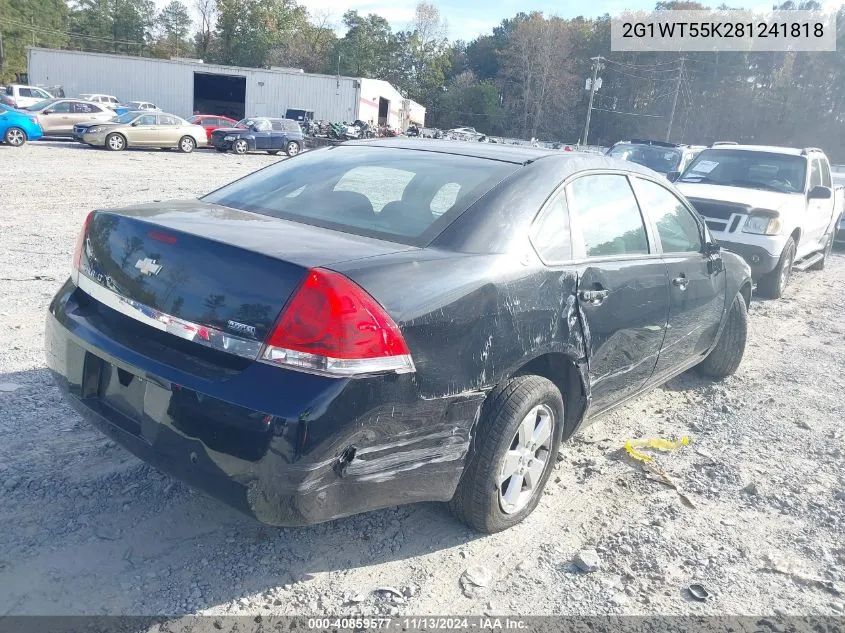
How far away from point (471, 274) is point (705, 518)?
1817 mm

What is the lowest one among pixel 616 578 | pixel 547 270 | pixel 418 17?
pixel 616 578

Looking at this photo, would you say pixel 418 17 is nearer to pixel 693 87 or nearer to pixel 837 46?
pixel 693 87

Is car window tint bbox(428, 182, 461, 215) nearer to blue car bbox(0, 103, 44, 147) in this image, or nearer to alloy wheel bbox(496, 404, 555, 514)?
alloy wheel bbox(496, 404, 555, 514)

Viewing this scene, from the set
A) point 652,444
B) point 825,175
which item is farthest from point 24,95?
point 652,444

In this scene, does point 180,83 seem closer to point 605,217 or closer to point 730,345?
point 730,345

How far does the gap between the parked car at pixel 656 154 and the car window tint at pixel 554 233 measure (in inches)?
458

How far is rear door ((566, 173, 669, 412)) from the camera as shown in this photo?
332 centimetres

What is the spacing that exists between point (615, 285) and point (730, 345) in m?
2.36

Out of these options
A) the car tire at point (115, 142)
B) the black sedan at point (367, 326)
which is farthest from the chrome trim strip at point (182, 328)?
the car tire at point (115, 142)

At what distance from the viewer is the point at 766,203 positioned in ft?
27.7

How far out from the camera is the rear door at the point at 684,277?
13.3 ft

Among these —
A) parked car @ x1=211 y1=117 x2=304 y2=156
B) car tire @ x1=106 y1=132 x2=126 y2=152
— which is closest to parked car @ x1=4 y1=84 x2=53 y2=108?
parked car @ x1=211 y1=117 x2=304 y2=156

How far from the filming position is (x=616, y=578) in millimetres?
2912

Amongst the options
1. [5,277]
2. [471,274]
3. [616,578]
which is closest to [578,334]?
[471,274]
